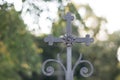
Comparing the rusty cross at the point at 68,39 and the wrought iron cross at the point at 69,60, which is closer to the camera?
the wrought iron cross at the point at 69,60

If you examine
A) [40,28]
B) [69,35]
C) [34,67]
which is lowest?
[69,35]

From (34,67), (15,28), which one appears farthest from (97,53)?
(15,28)

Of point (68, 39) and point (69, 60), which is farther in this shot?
point (68, 39)

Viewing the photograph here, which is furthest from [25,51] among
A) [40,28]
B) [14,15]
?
[40,28]

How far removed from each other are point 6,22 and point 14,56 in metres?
3.00

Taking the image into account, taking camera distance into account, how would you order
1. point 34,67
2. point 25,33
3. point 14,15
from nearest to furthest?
point 14,15 → point 25,33 → point 34,67

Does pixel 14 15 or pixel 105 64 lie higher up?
pixel 105 64

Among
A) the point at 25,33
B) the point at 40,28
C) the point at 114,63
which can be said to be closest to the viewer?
the point at 40,28

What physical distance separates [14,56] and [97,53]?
21654 millimetres

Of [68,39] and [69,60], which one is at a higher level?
[68,39]

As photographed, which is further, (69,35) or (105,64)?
(105,64)

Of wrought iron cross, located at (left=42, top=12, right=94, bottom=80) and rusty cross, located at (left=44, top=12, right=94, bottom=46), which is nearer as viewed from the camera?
wrought iron cross, located at (left=42, top=12, right=94, bottom=80)

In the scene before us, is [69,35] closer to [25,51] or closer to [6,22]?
[6,22]

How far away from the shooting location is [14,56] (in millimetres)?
14875
